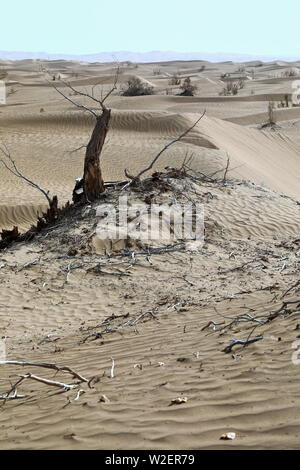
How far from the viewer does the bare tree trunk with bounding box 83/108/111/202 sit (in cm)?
1103

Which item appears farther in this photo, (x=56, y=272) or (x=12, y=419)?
(x=56, y=272)

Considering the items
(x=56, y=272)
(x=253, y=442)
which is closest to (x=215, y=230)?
(x=56, y=272)

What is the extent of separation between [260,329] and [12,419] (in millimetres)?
1960

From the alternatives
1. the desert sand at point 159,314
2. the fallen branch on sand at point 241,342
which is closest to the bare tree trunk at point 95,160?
the desert sand at point 159,314

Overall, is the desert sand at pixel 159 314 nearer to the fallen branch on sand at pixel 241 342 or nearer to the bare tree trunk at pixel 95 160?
the fallen branch on sand at pixel 241 342

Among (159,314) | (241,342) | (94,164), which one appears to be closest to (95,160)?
(94,164)

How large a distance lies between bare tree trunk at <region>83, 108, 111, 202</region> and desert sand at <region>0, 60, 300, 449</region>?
0.76 metres

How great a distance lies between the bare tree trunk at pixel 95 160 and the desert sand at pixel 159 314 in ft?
2.51

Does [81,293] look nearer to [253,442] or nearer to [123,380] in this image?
[123,380]

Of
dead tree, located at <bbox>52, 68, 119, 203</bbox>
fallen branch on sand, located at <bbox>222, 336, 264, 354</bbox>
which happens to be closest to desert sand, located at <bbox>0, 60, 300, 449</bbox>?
fallen branch on sand, located at <bbox>222, 336, 264, 354</bbox>

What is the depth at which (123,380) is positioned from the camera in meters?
4.72

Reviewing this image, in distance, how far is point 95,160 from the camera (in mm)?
11055

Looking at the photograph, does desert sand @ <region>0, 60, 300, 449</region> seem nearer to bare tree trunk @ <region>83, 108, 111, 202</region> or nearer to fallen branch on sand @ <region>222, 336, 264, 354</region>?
fallen branch on sand @ <region>222, 336, 264, 354</region>

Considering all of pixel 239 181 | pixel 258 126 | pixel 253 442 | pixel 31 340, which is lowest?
pixel 31 340
